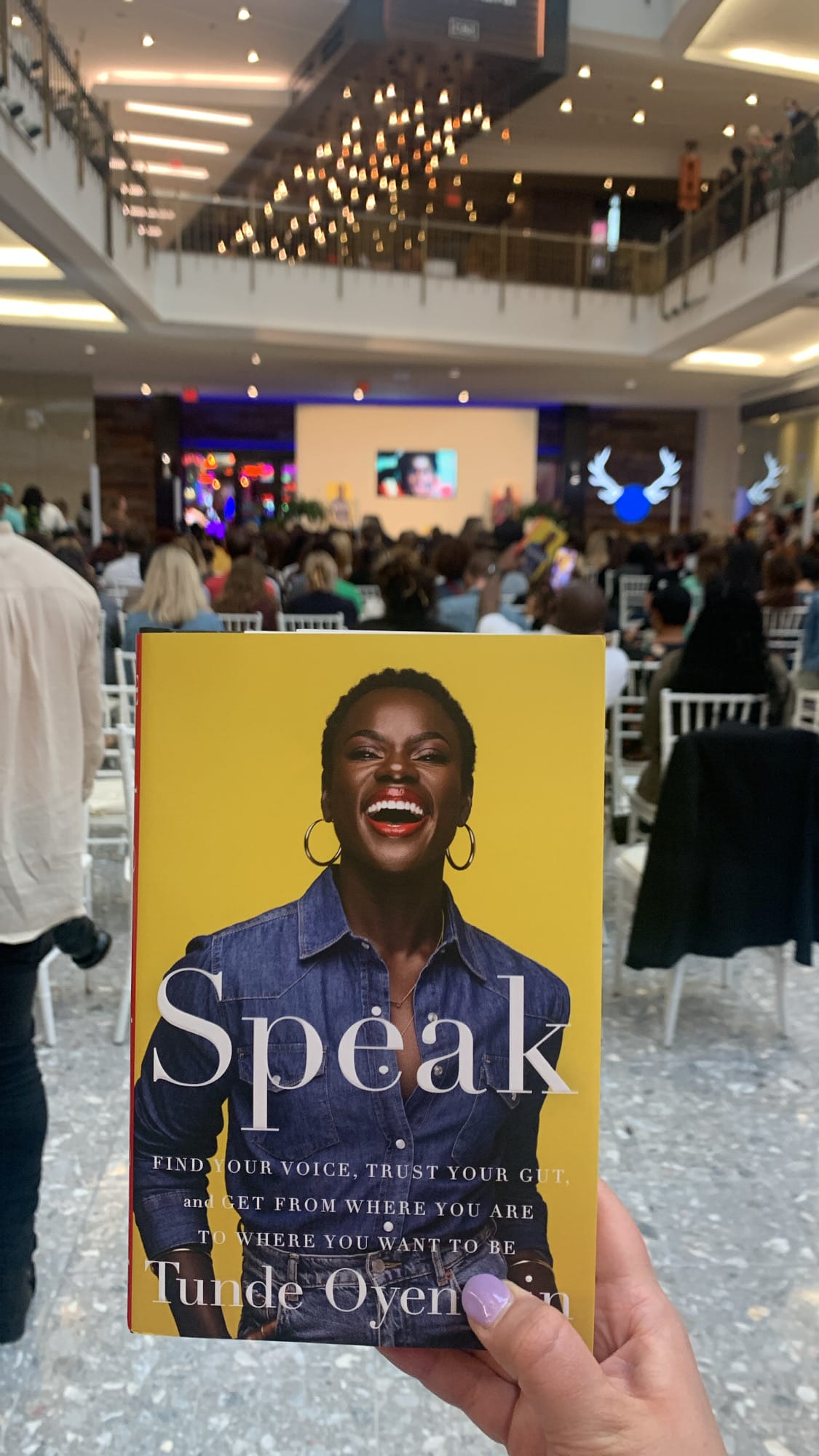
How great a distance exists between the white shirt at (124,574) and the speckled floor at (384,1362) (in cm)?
427

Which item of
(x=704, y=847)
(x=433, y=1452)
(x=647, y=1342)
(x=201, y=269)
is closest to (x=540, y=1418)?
(x=647, y=1342)

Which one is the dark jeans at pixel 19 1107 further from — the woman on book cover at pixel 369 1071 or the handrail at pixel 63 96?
the handrail at pixel 63 96

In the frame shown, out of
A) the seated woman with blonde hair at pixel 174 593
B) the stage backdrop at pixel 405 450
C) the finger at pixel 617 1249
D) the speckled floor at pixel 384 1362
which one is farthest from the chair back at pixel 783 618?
the stage backdrop at pixel 405 450

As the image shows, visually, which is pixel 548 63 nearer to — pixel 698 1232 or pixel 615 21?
pixel 615 21

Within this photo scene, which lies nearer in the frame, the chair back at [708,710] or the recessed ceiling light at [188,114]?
the chair back at [708,710]

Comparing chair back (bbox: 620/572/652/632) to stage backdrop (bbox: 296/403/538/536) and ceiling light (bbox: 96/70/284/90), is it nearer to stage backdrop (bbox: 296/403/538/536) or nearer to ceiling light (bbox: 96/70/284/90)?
ceiling light (bbox: 96/70/284/90)

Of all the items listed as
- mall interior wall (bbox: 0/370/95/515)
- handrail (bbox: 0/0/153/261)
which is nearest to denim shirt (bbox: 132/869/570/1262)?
handrail (bbox: 0/0/153/261)

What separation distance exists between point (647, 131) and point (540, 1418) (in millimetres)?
15591

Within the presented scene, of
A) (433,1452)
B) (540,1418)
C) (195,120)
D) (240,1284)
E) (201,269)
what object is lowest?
(433,1452)

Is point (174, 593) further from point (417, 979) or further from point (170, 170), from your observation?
point (170, 170)

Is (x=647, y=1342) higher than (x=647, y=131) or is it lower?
lower

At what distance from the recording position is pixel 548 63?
1051cm

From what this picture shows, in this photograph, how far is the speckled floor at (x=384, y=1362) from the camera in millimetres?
1655

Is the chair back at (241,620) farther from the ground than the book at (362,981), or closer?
closer
